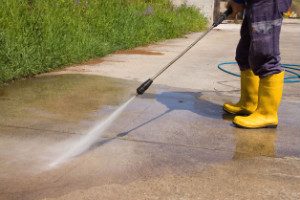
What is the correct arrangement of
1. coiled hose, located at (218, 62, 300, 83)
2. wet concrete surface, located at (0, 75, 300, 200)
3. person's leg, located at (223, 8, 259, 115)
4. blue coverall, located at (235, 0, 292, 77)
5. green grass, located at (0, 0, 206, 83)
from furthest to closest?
coiled hose, located at (218, 62, 300, 83) → green grass, located at (0, 0, 206, 83) → person's leg, located at (223, 8, 259, 115) → blue coverall, located at (235, 0, 292, 77) → wet concrete surface, located at (0, 75, 300, 200)

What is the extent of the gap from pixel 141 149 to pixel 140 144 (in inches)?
4.0

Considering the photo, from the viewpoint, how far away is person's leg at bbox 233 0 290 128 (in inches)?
140

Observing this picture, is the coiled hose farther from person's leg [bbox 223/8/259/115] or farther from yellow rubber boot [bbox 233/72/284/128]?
yellow rubber boot [bbox 233/72/284/128]

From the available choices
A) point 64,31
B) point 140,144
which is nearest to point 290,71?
point 64,31

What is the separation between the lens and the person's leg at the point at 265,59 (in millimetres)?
3561

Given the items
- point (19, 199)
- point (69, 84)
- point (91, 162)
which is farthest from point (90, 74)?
point (19, 199)

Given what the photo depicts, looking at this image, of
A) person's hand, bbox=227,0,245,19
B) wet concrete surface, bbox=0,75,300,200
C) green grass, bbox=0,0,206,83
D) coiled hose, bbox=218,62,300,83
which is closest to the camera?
wet concrete surface, bbox=0,75,300,200

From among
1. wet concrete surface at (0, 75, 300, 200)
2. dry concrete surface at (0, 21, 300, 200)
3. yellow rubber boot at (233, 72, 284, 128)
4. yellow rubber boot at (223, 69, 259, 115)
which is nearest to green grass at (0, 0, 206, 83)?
dry concrete surface at (0, 21, 300, 200)

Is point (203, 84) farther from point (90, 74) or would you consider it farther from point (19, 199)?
point (19, 199)

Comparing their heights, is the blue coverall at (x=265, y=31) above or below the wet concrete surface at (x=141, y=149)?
above

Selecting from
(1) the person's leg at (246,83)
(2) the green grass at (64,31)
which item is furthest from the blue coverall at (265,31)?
(2) the green grass at (64,31)

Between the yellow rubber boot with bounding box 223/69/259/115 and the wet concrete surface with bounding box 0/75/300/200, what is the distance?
5.7 inches

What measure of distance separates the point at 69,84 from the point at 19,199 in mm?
2655

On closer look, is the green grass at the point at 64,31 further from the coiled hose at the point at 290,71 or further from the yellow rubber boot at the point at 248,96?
the yellow rubber boot at the point at 248,96
